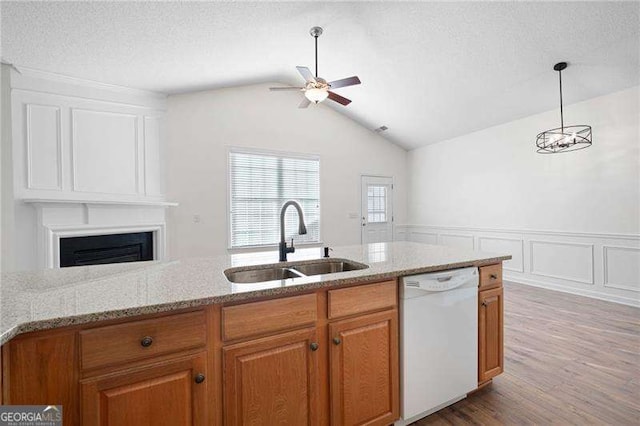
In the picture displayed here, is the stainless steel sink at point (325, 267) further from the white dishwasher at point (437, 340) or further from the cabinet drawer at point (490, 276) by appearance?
the cabinet drawer at point (490, 276)

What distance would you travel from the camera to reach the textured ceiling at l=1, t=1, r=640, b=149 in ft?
9.00

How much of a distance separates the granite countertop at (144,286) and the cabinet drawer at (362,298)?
6cm

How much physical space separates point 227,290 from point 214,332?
0.17 m

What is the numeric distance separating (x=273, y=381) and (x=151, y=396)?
1.52ft

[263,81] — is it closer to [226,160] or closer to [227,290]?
[226,160]

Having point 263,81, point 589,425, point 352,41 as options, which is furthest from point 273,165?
point 589,425

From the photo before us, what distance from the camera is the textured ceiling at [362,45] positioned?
2.74 meters

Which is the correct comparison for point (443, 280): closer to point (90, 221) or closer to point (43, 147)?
point (90, 221)

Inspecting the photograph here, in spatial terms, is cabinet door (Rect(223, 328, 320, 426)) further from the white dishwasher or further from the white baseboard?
the white baseboard

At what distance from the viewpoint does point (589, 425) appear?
68.2 inches

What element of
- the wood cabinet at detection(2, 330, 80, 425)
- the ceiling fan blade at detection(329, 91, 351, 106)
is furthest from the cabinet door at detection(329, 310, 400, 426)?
the ceiling fan blade at detection(329, 91, 351, 106)

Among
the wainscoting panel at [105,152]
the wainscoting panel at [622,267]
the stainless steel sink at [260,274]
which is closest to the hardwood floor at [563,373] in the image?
the wainscoting panel at [622,267]

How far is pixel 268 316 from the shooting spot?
1285mm

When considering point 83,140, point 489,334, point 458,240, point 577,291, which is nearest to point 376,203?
point 458,240
